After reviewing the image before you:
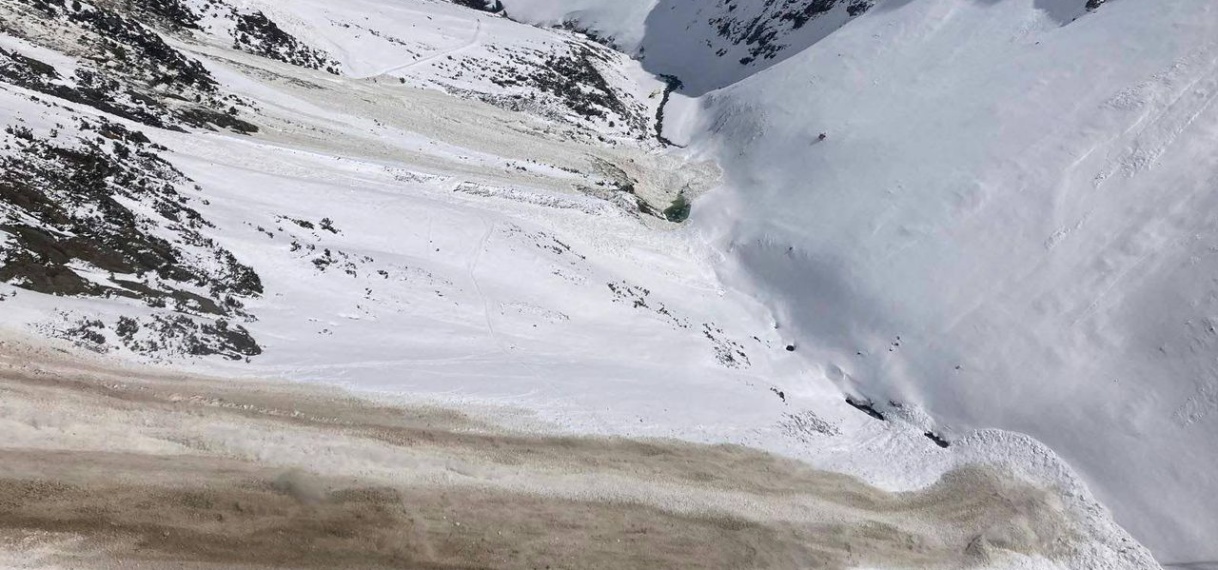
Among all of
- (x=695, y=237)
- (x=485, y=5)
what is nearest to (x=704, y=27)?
(x=485, y=5)

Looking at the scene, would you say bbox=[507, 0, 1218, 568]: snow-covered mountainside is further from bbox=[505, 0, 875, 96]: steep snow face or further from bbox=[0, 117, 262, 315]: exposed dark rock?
bbox=[0, 117, 262, 315]: exposed dark rock

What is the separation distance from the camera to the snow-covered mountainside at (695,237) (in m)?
19.5

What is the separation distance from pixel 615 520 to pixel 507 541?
2.92 m

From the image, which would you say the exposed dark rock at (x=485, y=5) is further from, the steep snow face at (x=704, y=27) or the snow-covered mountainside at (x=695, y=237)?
the snow-covered mountainside at (x=695, y=237)

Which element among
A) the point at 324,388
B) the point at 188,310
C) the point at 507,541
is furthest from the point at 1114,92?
the point at 188,310

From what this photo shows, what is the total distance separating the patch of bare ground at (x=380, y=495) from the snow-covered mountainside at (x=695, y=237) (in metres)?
0.56

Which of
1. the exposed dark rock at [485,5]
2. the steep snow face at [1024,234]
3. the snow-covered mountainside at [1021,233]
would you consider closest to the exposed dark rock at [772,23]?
the snow-covered mountainside at [1021,233]

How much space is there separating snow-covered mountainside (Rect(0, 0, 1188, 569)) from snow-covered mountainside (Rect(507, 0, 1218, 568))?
0.43ft

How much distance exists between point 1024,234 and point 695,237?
47.1ft

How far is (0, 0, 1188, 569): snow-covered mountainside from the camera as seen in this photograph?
19484 millimetres

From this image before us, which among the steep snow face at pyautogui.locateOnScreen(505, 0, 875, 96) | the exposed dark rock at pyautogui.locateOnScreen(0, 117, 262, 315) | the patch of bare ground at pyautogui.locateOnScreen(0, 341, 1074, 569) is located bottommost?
the patch of bare ground at pyautogui.locateOnScreen(0, 341, 1074, 569)

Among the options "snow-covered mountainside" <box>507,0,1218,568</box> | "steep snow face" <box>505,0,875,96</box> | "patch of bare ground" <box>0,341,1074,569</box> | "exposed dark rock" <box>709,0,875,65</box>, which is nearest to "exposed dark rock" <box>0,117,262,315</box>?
"patch of bare ground" <box>0,341,1074,569</box>

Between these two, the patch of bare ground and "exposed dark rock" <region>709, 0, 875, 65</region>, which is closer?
the patch of bare ground

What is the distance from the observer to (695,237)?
35.0m
